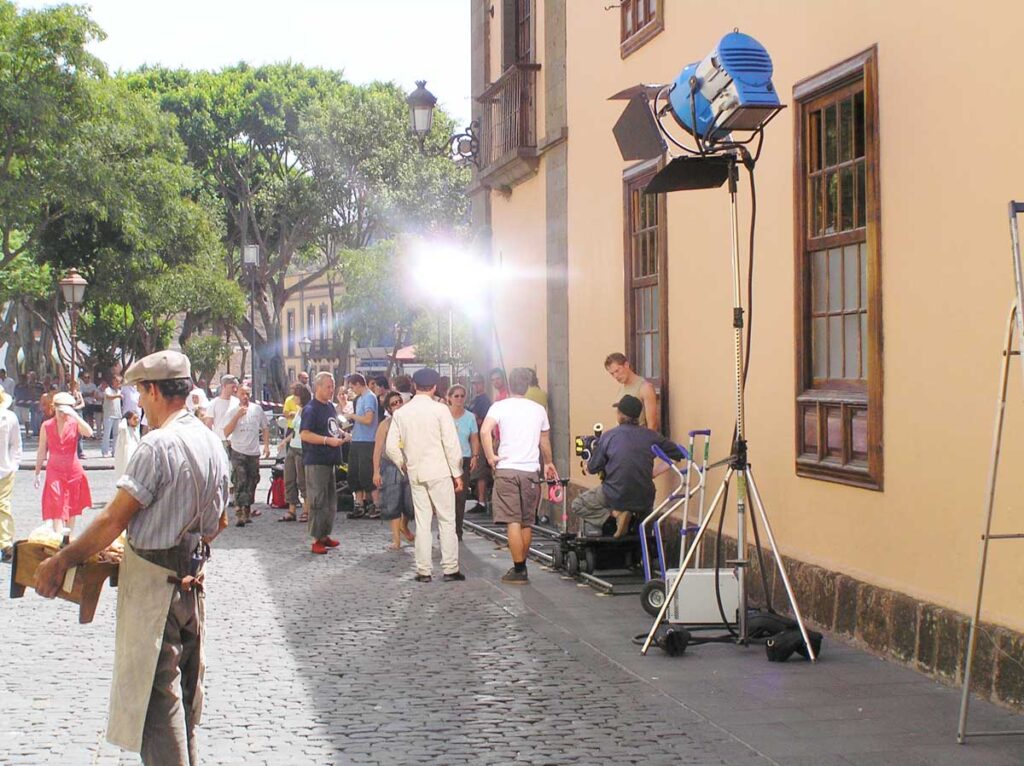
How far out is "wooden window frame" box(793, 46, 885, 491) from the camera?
8.67 metres

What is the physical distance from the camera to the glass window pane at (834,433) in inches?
366

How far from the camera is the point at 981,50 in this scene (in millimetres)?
7484

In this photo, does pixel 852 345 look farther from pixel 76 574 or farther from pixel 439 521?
pixel 76 574

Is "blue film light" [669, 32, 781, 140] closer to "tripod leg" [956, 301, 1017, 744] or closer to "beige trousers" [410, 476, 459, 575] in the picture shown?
"tripod leg" [956, 301, 1017, 744]

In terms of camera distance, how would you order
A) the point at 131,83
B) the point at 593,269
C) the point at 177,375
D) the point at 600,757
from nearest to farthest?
the point at 177,375 → the point at 600,757 → the point at 593,269 → the point at 131,83

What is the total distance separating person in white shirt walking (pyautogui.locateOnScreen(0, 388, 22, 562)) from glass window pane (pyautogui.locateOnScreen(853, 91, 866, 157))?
7.37 metres

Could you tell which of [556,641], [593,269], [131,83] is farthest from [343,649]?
[131,83]

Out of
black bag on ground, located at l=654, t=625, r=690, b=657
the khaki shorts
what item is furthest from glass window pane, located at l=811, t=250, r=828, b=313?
the khaki shorts

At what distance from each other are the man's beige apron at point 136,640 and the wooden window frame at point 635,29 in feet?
29.1

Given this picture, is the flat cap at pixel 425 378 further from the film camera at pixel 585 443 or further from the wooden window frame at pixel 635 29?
the wooden window frame at pixel 635 29

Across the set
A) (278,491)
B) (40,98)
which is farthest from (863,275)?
(40,98)

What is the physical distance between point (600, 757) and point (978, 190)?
11.1 feet

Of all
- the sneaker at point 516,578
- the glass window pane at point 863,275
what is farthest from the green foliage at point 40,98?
the glass window pane at point 863,275

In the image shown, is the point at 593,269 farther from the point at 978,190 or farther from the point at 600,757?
the point at 600,757
